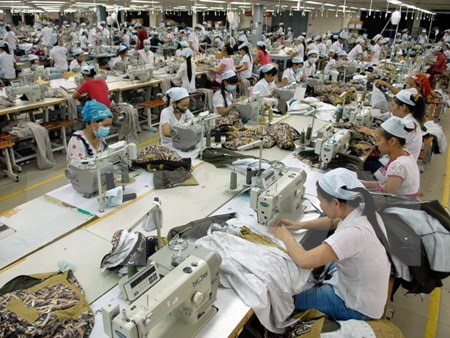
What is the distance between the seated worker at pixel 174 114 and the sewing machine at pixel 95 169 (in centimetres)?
117

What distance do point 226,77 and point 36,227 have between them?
3.53m

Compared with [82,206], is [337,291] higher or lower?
lower

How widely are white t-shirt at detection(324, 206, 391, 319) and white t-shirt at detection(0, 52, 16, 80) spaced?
969 cm

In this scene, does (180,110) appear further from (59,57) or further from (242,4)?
(242,4)

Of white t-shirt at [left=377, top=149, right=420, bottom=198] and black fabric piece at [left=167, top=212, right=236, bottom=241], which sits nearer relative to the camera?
black fabric piece at [left=167, top=212, right=236, bottom=241]

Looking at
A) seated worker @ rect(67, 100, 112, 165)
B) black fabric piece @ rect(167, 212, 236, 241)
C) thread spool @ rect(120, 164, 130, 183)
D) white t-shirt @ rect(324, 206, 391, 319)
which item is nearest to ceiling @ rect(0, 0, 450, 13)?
seated worker @ rect(67, 100, 112, 165)

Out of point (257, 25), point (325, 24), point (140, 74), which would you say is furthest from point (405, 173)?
point (325, 24)

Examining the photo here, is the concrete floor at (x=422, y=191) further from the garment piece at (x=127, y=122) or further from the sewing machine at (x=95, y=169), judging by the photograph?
the sewing machine at (x=95, y=169)

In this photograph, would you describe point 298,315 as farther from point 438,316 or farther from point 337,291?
point 438,316

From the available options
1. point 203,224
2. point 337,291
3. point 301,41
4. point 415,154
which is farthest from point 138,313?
point 301,41

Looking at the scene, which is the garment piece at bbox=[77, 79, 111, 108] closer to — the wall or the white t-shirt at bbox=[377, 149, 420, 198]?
the white t-shirt at bbox=[377, 149, 420, 198]

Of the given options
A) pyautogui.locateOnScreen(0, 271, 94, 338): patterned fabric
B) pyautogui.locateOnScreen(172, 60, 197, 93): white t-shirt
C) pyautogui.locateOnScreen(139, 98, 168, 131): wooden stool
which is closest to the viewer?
pyautogui.locateOnScreen(0, 271, 94, 338): patterned fabric

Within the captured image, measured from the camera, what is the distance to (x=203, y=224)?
2.50 meters

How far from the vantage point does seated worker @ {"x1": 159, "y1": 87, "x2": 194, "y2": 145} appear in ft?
13.8
